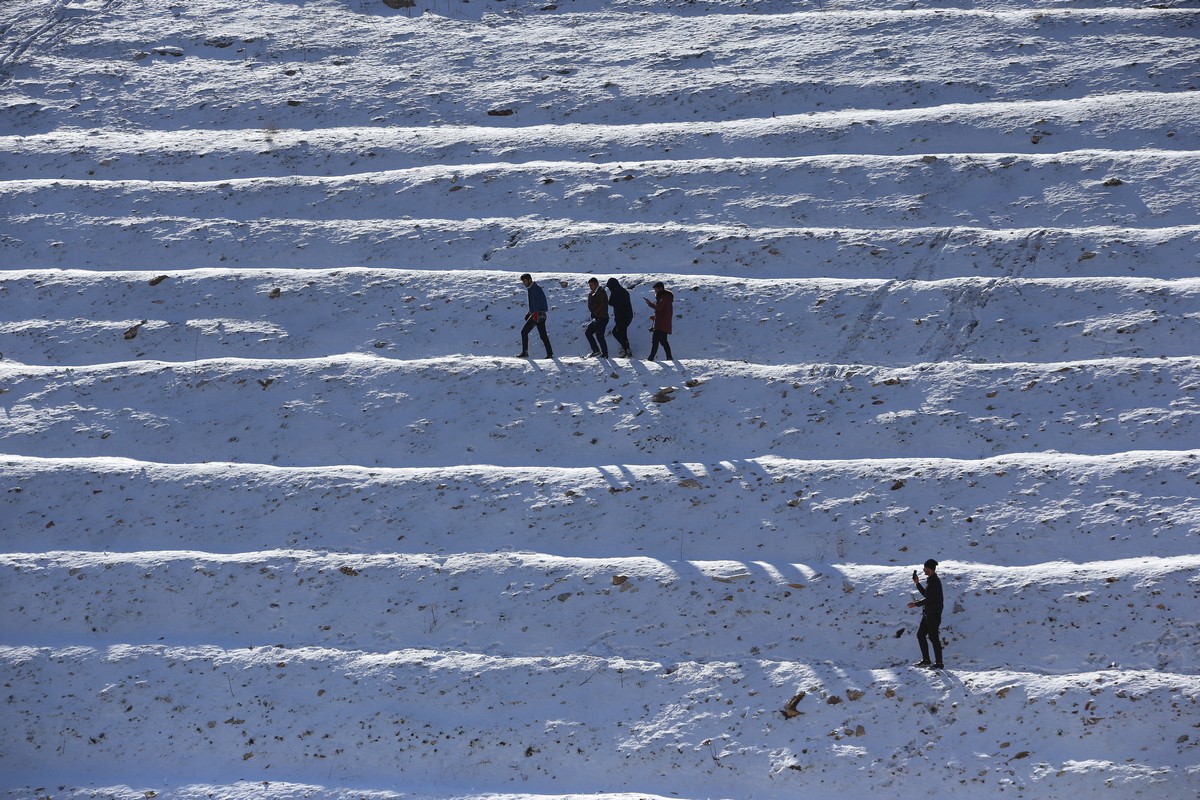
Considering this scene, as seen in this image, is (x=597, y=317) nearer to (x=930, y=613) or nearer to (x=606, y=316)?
(x=606, y=316)

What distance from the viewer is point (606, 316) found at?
17781mm

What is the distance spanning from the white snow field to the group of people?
0.44 m

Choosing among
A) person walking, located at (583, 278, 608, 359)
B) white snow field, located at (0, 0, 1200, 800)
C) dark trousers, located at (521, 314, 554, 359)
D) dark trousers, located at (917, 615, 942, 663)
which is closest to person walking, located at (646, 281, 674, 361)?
white snow field, located at (0, 0, 1200, 800)

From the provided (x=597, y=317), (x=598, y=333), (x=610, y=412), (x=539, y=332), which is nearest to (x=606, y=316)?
(x=597, y=317)

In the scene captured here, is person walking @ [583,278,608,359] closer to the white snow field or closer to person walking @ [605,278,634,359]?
person walking @ [605,278,634,359]

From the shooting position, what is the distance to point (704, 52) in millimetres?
25141

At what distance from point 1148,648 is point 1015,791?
8.88 feet

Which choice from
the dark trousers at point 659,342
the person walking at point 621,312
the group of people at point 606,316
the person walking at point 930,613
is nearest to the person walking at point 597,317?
the group of people at point 606,316

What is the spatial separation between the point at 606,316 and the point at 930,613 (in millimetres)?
7406

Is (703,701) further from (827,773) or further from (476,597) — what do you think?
(476,597)

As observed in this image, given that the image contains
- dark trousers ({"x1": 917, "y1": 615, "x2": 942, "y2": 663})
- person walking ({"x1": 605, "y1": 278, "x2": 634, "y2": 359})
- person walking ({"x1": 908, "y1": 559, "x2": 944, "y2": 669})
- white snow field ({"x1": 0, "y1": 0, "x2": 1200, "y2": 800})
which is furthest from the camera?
person walking ({"x1": 605, "y1": 278, "x2": 634, "y2": 359})

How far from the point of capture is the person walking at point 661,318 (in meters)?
17.3

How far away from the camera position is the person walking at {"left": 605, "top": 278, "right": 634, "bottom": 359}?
17531mm

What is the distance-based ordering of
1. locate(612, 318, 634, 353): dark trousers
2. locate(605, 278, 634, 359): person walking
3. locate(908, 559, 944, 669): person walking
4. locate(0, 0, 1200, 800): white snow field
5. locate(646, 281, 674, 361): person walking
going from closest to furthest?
locate(908, 559, 944, 669): person walking → locate(0, 0, 1200, 800): white snow field → locate(646, 281, 674, 361): person walking → locate(605, 278, 634, 359): person walking → locate(612, 318, 634, 353): dark trousers
